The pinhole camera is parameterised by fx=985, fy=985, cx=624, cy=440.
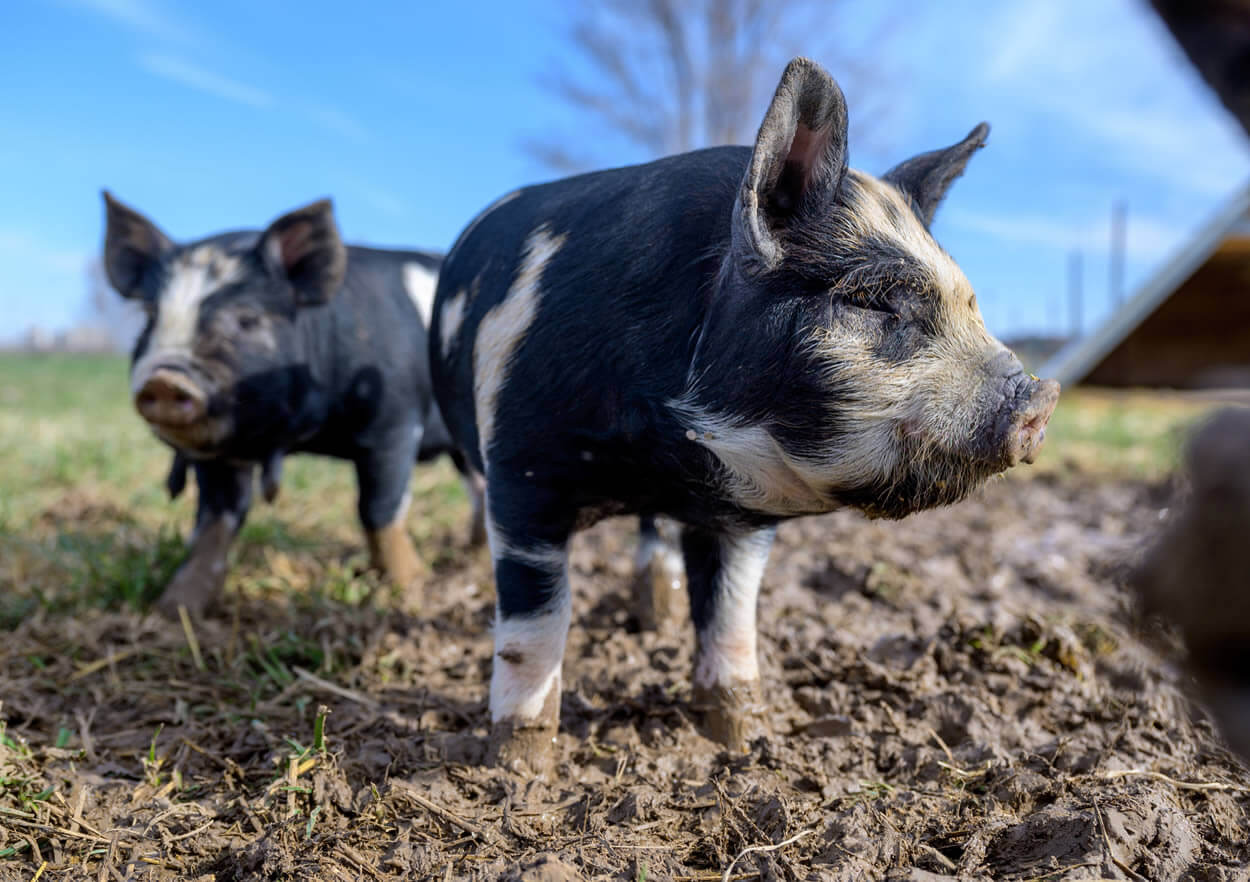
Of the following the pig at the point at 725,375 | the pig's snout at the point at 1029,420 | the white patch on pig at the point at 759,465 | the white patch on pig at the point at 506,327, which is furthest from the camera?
the white patch on pig at the point at 506,327

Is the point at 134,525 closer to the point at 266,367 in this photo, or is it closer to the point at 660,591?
the point at 266,367

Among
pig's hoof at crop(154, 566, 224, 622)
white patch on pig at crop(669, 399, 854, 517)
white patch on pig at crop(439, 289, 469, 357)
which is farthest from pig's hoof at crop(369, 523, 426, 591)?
Result: white patch on pig at crop(669, 399, 854, 517)

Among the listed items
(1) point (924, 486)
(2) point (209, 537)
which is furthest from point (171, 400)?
(1) point (924, 486)

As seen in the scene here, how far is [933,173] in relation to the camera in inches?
95.7

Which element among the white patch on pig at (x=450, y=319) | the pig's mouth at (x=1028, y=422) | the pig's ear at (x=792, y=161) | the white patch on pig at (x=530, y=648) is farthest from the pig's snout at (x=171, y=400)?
the pig's mouth at (x=1028, y=422)

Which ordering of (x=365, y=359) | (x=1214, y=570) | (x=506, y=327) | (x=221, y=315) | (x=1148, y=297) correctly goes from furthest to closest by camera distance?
(x=1148, y=297)
(x=365, y=359)
(x=221, y=315)
(x=506, y=327)
(x=1214, y=570)

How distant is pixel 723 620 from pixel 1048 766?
3.03 ft

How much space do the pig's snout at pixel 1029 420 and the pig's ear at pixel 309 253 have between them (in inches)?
117

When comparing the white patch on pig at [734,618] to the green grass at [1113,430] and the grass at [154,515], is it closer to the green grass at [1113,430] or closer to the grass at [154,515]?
the grass at [154,515]

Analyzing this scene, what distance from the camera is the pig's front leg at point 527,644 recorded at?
2.62 m

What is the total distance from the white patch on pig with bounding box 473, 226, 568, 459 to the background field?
2.92 feet

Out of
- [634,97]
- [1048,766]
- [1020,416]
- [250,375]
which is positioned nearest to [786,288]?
[1020,416]

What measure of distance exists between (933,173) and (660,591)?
2.00 meters

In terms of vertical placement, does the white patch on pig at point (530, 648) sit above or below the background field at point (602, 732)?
above
